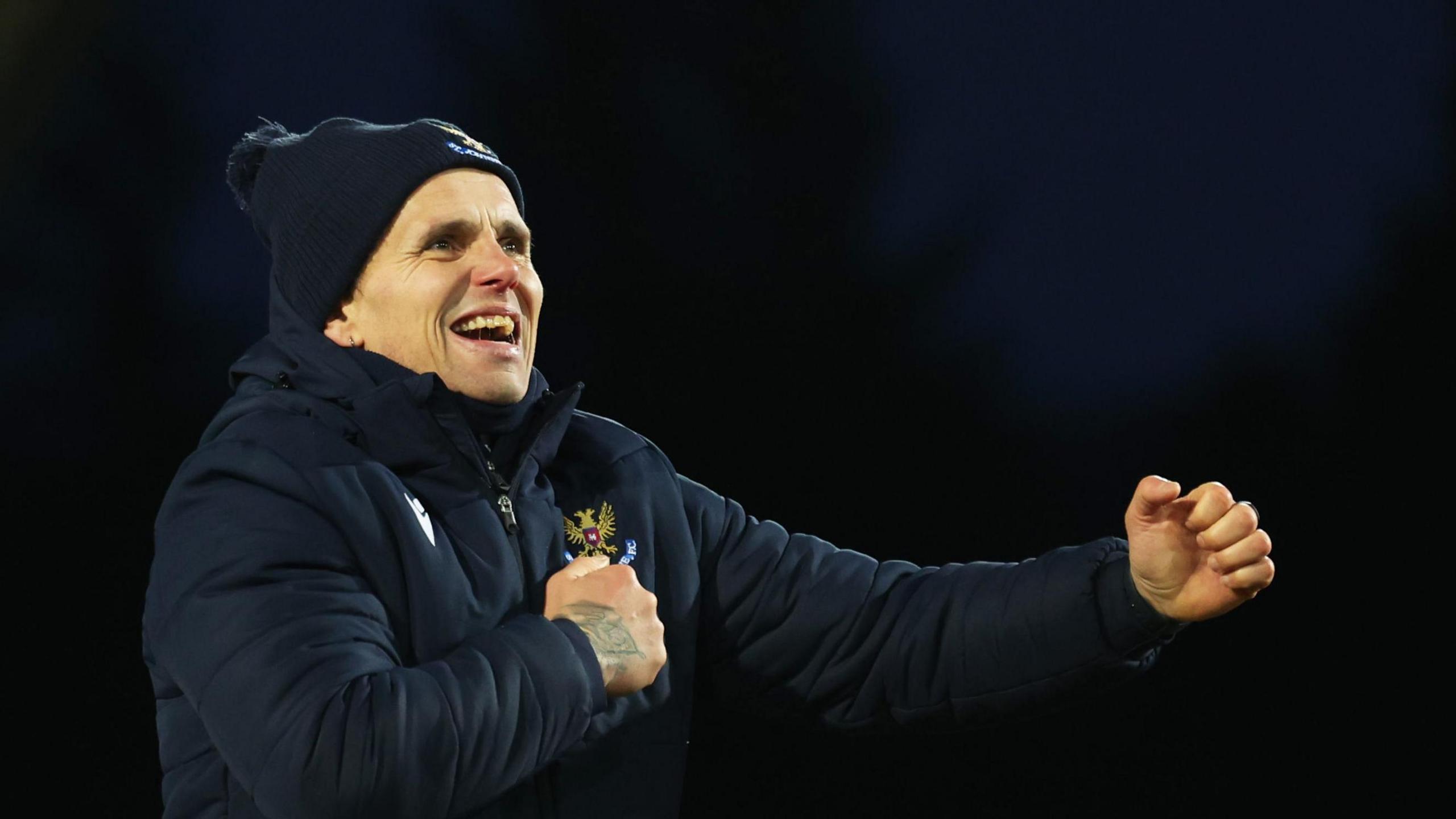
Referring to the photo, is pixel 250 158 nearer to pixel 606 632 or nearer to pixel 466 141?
pixel 466 141

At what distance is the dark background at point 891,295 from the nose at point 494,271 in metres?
1.19

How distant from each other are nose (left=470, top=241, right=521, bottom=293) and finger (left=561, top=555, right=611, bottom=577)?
1.15ft

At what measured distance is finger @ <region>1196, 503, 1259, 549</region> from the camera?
1662mm

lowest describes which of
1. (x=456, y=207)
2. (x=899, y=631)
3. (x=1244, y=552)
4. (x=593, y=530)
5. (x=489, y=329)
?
(x=899, y=631)

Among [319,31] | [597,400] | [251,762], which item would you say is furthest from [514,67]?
[251,762]

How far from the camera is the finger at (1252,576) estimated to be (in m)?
1.67

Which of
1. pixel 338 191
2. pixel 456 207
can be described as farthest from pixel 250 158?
pixel 456 207

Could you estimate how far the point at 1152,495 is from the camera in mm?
1703

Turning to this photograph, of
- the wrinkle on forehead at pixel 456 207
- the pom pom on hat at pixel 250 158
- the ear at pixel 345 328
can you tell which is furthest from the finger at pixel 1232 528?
the pom pom on hat at pixel 250 158

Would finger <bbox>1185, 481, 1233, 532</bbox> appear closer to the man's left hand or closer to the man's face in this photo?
the man's left hand

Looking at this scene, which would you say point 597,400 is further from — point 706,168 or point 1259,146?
point 1259,146

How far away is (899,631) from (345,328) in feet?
2.46

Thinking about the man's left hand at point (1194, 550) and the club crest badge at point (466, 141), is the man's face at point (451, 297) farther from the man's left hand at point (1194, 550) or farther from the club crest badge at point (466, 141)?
the man's left hand at point (1194, 550)

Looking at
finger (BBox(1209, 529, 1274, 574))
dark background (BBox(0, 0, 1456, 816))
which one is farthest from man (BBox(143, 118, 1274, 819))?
dark background (BBox(0, 0, 1456, 816))
